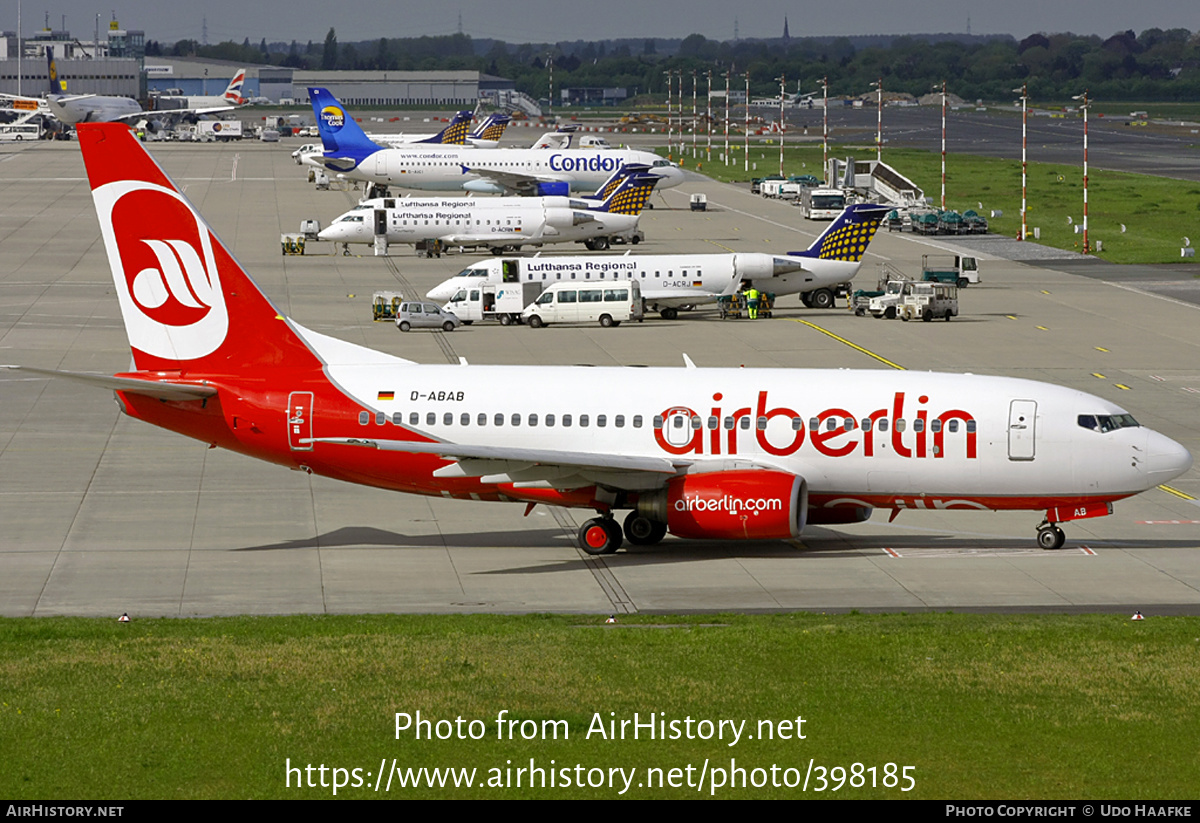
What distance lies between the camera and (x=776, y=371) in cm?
3938

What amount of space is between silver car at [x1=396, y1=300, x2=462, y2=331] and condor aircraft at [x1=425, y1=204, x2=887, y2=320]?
3453 millimetres

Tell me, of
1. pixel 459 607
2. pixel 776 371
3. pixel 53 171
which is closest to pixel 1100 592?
pixel 776 371

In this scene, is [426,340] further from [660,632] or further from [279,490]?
[660,632]

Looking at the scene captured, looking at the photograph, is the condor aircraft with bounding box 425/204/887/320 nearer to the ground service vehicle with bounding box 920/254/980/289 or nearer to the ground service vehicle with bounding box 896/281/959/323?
the ground service vehicle with bounding box 896/281/959/323

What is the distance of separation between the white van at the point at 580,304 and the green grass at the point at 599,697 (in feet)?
170

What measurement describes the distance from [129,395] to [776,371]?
16.2 meters

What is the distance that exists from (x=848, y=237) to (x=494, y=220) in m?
33.8

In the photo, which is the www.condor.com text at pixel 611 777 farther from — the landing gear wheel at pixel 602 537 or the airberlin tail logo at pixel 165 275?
the airberlin tail logo at pixel 165 275

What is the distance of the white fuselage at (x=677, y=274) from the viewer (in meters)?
84.4

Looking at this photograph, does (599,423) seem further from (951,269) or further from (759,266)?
(951,269)

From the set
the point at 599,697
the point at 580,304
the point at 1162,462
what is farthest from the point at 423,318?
the point at 599,697

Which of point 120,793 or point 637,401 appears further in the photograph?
point 637,401

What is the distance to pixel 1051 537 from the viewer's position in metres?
38.3

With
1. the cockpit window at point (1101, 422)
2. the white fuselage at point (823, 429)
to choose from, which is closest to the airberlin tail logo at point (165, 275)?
the white fuselage at point (823, 429)
